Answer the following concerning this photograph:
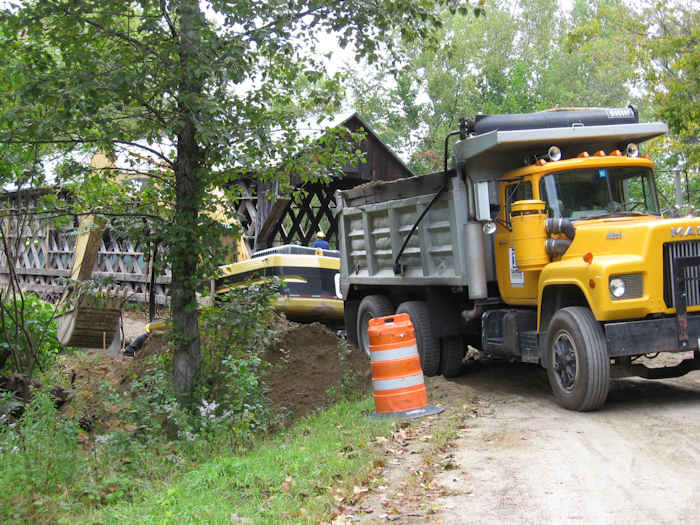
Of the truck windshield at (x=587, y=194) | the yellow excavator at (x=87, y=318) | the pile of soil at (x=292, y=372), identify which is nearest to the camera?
the truck windshield at (x=587, y=194)

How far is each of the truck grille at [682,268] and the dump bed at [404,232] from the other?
2590mm

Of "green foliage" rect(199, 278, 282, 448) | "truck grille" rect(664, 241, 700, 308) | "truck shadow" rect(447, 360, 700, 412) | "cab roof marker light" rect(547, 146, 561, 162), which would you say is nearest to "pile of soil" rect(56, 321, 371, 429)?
"green foliage" rect(199, 278, 282, 448)

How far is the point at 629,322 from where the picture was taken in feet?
27.3

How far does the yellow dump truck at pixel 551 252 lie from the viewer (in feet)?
27.3

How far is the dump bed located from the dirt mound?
1244 millimetres

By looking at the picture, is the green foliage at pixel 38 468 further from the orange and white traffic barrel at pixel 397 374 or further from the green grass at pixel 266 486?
the orange and white traffic barrel at pixel 397 374

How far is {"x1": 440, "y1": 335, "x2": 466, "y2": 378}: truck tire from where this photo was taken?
11727mm

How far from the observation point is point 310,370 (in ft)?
39.3

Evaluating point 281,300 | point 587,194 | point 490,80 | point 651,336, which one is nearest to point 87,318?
point 281,300

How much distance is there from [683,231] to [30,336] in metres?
9.55

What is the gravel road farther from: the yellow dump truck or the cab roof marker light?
the cab roof marker light

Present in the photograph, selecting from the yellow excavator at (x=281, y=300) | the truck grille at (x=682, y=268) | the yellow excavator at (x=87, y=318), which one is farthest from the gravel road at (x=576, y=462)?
the yellow excavator at (x=87, y=318)

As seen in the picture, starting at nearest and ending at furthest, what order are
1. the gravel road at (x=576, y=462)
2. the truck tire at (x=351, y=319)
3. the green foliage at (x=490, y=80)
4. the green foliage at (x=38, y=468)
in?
the gravel road at (x=576, y=462), the green foliage at (x=38, y=468), the truck tire at (x=351, y=319), the green foliage at (x=490, y=80)

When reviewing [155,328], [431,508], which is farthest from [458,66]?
[431,508]
